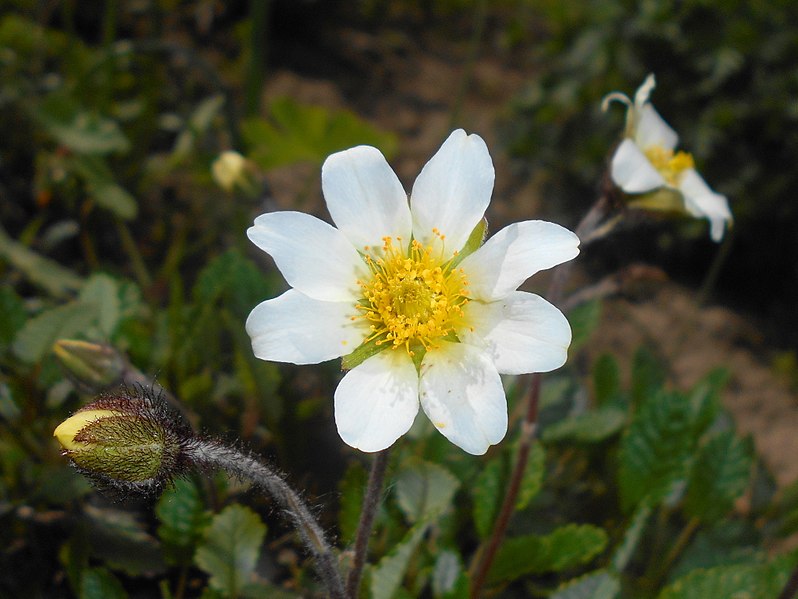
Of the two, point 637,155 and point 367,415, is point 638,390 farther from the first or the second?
point 367,415

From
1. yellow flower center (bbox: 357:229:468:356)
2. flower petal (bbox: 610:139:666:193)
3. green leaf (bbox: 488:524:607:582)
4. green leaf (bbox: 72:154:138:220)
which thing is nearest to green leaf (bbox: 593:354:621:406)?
green leaf (bbox: 488:524:607:582)

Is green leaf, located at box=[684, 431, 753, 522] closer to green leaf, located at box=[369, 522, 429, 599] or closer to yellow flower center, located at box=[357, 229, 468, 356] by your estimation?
green leaf, located at box=[369, 522, 429, 599]

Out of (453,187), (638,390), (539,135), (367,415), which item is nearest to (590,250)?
(539,135)

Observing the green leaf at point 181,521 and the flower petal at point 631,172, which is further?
the green leaf at point 181,521

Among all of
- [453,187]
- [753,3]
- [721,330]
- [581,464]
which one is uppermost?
[753,3]

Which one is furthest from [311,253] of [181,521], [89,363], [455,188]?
[181,521]

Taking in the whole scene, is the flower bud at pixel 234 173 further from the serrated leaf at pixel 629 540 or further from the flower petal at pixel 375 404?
the serrated leaf at pixel 629 540

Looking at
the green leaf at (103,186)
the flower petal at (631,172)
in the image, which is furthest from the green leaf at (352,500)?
the green leaf at (103,186)
